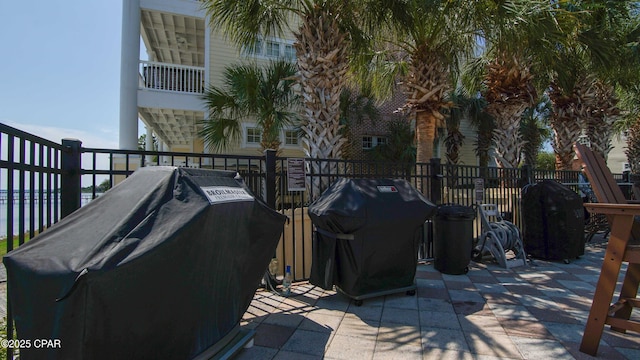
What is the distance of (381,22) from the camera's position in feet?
20.2

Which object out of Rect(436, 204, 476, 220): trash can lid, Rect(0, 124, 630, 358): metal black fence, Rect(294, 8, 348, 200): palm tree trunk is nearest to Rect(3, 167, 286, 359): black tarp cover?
Rect(0, 124, 630, 358): metal black fence

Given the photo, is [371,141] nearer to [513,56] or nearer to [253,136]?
[253,136]

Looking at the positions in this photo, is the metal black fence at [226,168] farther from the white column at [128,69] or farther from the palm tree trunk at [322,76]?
the white column at [128,69]

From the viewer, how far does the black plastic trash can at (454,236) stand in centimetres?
472

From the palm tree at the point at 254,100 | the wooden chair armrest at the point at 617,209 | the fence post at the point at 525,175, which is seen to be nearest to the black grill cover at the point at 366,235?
the wooden chair armrest at the point at 617,209

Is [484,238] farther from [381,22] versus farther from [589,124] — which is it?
[589,124]

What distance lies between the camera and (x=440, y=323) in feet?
10.3

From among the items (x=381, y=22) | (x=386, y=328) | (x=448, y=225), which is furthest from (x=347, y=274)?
(x=381, y=22)

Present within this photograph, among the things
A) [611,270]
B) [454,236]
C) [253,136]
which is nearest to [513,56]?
[454,236]

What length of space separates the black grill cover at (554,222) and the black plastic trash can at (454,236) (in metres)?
1.88

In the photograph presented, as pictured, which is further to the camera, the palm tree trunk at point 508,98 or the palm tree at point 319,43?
the palm tree trunk at point 508,98

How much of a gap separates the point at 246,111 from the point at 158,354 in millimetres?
A: 8648

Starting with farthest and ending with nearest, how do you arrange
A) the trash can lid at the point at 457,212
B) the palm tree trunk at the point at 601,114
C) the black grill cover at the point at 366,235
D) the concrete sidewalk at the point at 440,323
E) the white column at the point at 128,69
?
1. the palm tree trunk at the point at 601,114
2. the white column at the point at 128,69
3. the trash can lid at the point at 457,212
4. the black grill cover at the point at 366,235
5. the concrete sidewalk at the point at 440,323

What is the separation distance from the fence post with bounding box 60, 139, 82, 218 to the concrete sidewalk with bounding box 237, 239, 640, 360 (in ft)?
6.43
